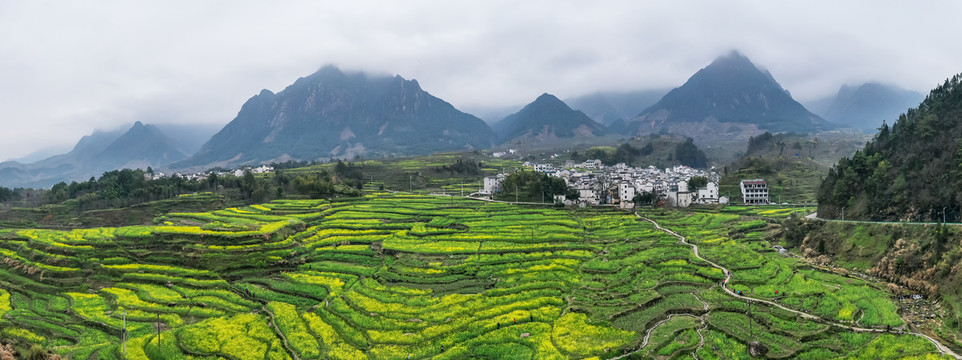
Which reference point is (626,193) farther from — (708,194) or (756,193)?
(756,193)

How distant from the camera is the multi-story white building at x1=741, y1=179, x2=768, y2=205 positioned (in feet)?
279

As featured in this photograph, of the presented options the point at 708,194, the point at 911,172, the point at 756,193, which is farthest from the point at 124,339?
the point at 756,193

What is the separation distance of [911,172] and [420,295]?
4787cm

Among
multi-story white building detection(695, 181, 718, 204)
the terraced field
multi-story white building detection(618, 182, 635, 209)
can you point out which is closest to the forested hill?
the terraced field

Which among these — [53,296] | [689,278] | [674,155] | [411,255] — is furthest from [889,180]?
[674,155]

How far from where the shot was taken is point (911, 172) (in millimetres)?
47688

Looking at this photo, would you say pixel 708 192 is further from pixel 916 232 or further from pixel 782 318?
pixel 782 318

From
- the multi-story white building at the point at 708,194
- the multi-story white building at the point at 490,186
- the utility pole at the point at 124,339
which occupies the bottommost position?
the utility pole at the point at 124,339

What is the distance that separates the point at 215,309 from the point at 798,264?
148ft

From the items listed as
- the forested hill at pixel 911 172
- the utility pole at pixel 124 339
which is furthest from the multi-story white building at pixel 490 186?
the utility pole at pixel 124 339

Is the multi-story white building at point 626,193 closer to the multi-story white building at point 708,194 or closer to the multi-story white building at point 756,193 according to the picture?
the multi-story white building at point 708,194

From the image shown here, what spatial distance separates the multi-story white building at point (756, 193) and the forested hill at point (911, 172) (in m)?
24.7

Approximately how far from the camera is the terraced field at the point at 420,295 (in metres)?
26.7

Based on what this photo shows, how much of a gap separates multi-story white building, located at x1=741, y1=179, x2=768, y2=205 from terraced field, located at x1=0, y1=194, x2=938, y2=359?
31600 mm
